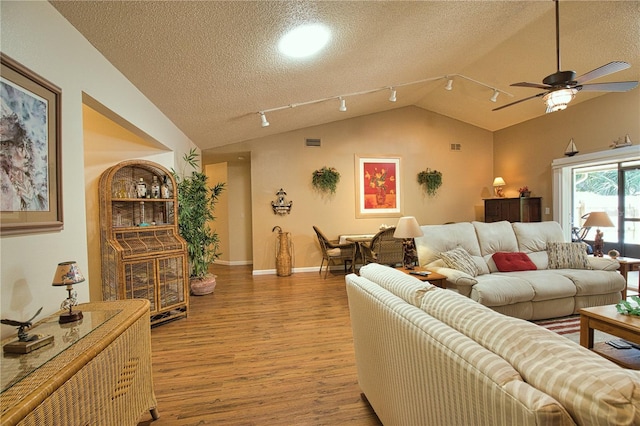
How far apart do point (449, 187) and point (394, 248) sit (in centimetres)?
288

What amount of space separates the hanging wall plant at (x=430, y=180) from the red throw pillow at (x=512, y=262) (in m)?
3.23

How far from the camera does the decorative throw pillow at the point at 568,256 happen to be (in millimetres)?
3518

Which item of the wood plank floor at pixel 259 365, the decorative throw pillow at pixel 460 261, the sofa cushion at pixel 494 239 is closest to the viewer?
the wood plank floor at pixel 259 365

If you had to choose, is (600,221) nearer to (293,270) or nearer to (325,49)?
(325,49)

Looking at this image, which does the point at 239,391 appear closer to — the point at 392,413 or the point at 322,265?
the point at 392,413

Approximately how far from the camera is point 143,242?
328 centimetres

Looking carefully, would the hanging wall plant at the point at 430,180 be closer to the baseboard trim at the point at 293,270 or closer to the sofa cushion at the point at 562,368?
the baseboard trim at the point at 293,270

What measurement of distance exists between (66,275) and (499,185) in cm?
756

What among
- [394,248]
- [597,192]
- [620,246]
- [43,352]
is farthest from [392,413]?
[597,192]

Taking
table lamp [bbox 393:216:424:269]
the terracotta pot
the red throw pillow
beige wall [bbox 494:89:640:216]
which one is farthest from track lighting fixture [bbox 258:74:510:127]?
the red throw pillow

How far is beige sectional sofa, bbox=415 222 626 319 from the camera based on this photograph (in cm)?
297

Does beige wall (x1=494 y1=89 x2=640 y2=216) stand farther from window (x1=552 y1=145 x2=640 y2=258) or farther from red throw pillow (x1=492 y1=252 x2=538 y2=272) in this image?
red throw pillow (x1=492 y1=252 x2=538 y2=272)

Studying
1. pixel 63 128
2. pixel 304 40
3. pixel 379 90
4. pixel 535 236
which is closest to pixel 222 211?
pixel 379 90

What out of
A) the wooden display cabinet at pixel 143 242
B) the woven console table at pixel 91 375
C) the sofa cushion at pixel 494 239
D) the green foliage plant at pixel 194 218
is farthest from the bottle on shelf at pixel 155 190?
the sofa cushion at pixel 494 239
